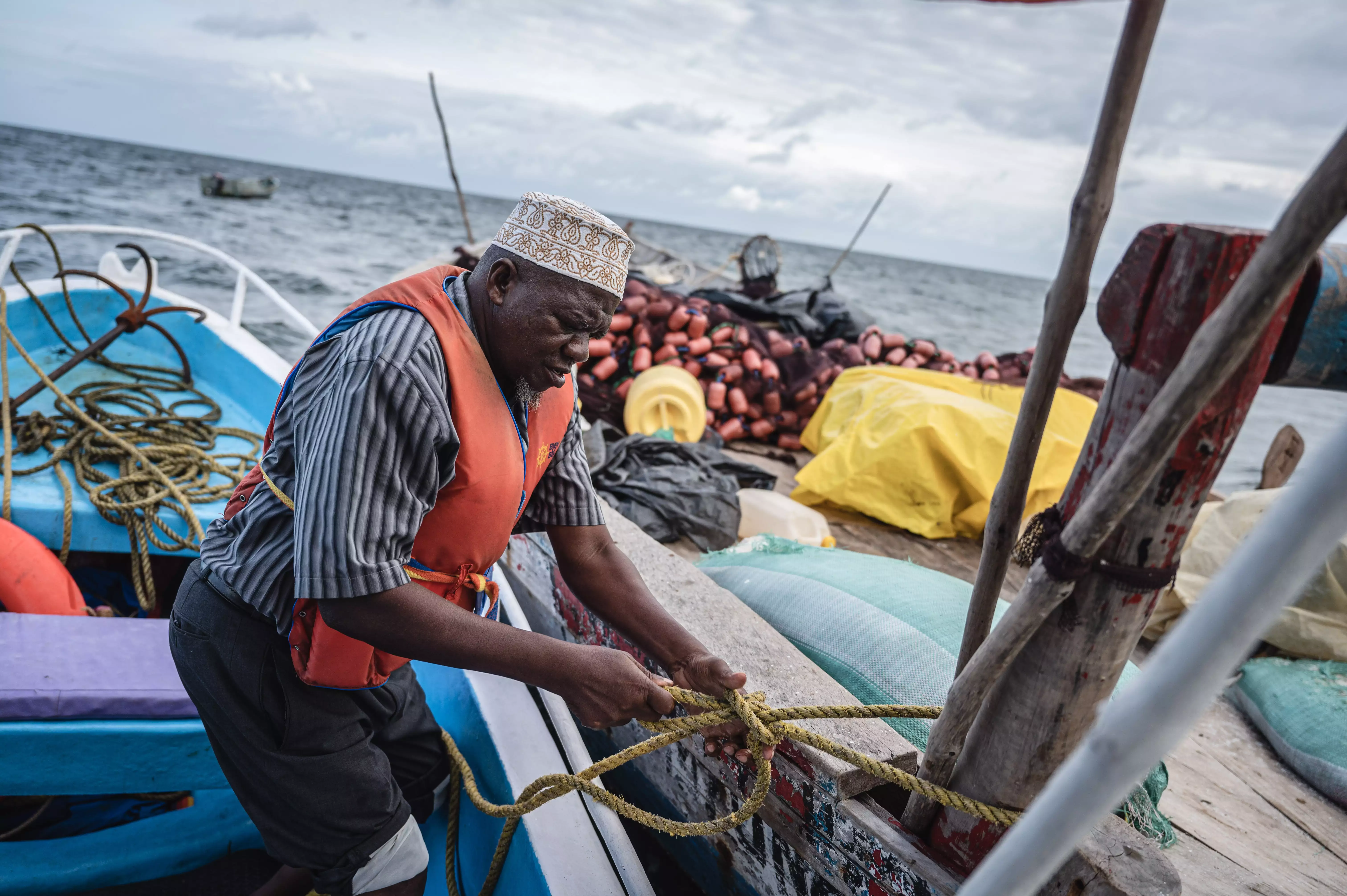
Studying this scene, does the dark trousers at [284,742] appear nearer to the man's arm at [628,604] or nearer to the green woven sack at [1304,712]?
the man's arm at [628,604]

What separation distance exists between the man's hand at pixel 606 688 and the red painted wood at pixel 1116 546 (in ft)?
2.01

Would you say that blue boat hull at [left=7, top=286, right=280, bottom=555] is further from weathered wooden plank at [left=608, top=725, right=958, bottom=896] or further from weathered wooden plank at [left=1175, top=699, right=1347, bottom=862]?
weathered wooden plank at [left=1175, top=699, right=1347, bottom=862]

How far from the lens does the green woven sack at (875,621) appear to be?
2025mm

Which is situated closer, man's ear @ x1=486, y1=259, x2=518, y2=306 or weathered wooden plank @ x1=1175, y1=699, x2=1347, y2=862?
man's ear @ x1=486, y1=259, x2=518, y2=306

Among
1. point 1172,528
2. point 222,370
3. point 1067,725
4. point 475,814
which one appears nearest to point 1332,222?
point 1172,528

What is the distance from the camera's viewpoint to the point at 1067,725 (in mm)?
1310

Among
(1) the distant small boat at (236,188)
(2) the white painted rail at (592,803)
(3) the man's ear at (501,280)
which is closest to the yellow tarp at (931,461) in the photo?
(2) the white painted rail at (592,803)

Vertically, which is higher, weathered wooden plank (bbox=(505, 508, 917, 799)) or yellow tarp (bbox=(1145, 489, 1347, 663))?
yellow tarp (bbox=(1145, 489, 1347, 663))

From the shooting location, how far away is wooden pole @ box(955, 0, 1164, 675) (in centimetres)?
108

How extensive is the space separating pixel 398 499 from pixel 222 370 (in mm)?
3861

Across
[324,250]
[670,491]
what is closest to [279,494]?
[670,491]

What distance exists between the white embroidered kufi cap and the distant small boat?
44980mm

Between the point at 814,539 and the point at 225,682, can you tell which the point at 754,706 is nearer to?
the point at 225,682

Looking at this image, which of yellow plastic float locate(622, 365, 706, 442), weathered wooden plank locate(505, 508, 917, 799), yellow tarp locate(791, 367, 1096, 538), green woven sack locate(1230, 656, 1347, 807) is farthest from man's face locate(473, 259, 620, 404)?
yellow plastic float locate(622, 365, 706, 442)
